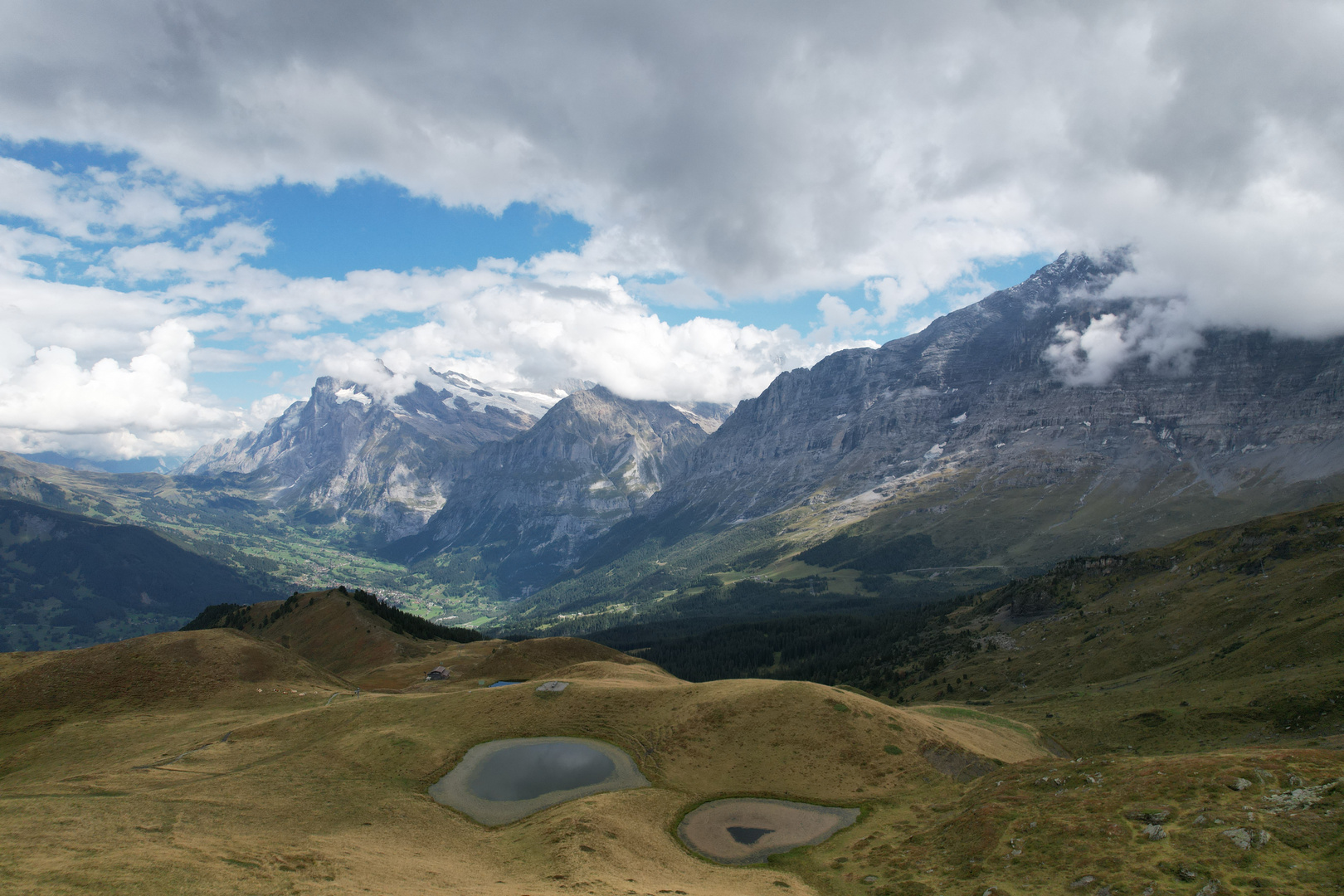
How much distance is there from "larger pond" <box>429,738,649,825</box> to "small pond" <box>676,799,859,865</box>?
7.00 meters

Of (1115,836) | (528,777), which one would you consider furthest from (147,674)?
(1115,836)

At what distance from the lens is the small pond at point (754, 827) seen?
4675 cm

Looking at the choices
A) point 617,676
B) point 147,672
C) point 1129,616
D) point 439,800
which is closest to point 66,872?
point 439,800

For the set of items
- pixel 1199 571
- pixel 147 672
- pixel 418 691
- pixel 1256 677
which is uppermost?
pixel 1199 571

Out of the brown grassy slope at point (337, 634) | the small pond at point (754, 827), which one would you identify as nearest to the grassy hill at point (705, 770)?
the small pond at point (754, 827)

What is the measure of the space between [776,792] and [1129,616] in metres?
124

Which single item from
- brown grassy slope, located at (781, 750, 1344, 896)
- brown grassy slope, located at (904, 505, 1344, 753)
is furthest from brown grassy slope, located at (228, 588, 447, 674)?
brown grassy slope, located at (781, 750, 1344, 896)

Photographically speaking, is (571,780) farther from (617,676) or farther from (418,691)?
(418,691)

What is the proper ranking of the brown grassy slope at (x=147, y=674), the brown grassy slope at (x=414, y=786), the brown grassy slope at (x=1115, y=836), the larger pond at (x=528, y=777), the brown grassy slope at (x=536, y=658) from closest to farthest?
the brown grassy slope at (x=1115, y=836), the brown grassy slope at (x=414, y=786), the larger pond at (x=528, y=777), the brown grassy slope at (x=147, y=674), the brown grassy slope at (x=536, y=658)

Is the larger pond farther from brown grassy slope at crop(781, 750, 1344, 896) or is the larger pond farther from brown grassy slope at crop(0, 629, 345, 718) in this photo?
brown grassy slope at crop(0, 629, 345, 718)

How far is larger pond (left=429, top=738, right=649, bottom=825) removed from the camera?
52094 millimetres

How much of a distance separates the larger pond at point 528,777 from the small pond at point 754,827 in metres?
7.00

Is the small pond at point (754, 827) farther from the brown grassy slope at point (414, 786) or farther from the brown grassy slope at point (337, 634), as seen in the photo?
the brown grassy slope at point (337, 634)

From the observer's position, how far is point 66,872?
29.2 meters
